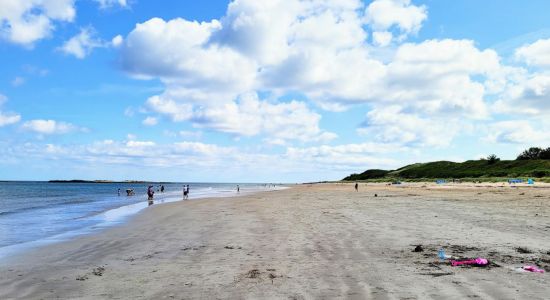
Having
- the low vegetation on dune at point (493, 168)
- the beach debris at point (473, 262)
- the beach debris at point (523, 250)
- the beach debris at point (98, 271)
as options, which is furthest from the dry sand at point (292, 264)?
the low vegetation on dune at point (493, 168)

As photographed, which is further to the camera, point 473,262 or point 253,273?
point 473,262

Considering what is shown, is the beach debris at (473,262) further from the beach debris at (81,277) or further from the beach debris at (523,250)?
the beach debris at (81,277)

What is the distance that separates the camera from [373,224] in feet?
58.0

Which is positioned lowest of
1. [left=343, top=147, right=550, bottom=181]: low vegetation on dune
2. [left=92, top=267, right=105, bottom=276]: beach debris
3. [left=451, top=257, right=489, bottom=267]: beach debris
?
[left=92, top=267, right=105, bottom=276]: beach debris

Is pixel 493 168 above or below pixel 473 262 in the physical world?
above

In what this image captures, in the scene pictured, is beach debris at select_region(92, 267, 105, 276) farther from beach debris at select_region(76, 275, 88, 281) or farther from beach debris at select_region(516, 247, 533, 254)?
beach debris at select_region(516, 247, 533, 254)

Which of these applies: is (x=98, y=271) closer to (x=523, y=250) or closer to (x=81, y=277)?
(x=81, y=277)

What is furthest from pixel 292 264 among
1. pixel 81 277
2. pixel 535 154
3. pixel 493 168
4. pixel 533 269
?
pixel 535 154

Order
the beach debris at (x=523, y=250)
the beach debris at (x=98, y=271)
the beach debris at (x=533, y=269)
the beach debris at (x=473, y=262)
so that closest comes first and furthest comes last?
the beach debris at (x=533, y=269), the beach debris at (x=473, y=262), the beach debris at (x=98, y=271), the beach debris at (x=523, y=250)

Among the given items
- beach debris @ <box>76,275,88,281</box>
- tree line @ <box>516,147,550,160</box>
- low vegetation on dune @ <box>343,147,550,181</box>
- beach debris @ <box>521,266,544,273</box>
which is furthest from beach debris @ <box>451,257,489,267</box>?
tree line @ <box>516,147,550,160</box>

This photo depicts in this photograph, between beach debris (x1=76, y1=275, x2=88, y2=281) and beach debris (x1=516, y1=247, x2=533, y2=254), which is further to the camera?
beach debris (x1=516, y1=247, x2=533, y2=254)

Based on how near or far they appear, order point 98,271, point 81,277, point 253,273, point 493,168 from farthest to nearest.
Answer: point 493,168, point 98,271, point 81,277, point 253,273

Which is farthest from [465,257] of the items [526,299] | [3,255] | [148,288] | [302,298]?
[3,255]

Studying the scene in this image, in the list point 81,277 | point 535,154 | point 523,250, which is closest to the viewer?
point 81,277
